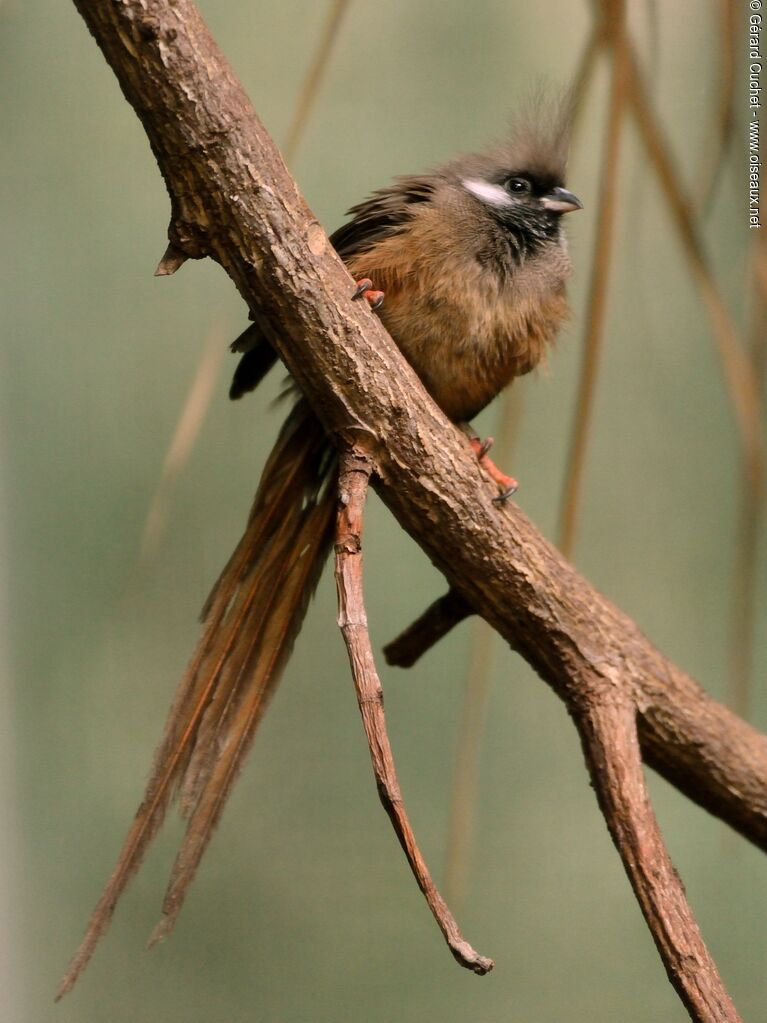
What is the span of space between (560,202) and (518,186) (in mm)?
70

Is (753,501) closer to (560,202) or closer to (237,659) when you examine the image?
(560,202)

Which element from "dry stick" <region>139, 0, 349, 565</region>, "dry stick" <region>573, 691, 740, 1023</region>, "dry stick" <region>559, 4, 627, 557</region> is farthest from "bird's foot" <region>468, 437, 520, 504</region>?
"dry stick" <region>139, 0, 349, 565</region>

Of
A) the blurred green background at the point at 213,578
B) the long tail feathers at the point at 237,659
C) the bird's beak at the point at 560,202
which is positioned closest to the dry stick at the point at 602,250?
the bird's beak at the point at 560,202

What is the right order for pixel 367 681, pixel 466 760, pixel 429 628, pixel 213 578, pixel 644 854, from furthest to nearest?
pixel 213 578, pixel 466 760, pixel 429 628, pixel 644 854, pixel 367 681

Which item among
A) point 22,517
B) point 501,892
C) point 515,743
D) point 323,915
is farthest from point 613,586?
point 22,517

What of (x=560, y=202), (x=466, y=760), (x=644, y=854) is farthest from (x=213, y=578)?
(x=644, y=854)

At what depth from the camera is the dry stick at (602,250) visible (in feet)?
4.28

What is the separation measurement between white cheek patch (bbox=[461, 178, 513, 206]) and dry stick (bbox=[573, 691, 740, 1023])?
2.36 feet

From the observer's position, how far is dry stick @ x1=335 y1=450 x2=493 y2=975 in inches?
37.6

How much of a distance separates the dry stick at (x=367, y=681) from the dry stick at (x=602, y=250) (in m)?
0.40

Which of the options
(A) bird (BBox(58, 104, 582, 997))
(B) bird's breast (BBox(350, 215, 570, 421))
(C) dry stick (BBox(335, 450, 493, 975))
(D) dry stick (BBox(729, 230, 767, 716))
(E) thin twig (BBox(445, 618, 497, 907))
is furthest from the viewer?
(E) thin twig (BBox(445, 618, 497, 907))

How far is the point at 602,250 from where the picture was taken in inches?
52.9

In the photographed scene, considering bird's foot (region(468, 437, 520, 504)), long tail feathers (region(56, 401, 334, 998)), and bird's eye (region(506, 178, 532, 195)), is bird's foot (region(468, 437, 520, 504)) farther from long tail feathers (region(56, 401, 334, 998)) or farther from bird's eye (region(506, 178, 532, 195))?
bird's eye (region(506, 178, 532, 195))

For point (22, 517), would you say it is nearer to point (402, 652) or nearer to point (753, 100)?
point (402, 652)
